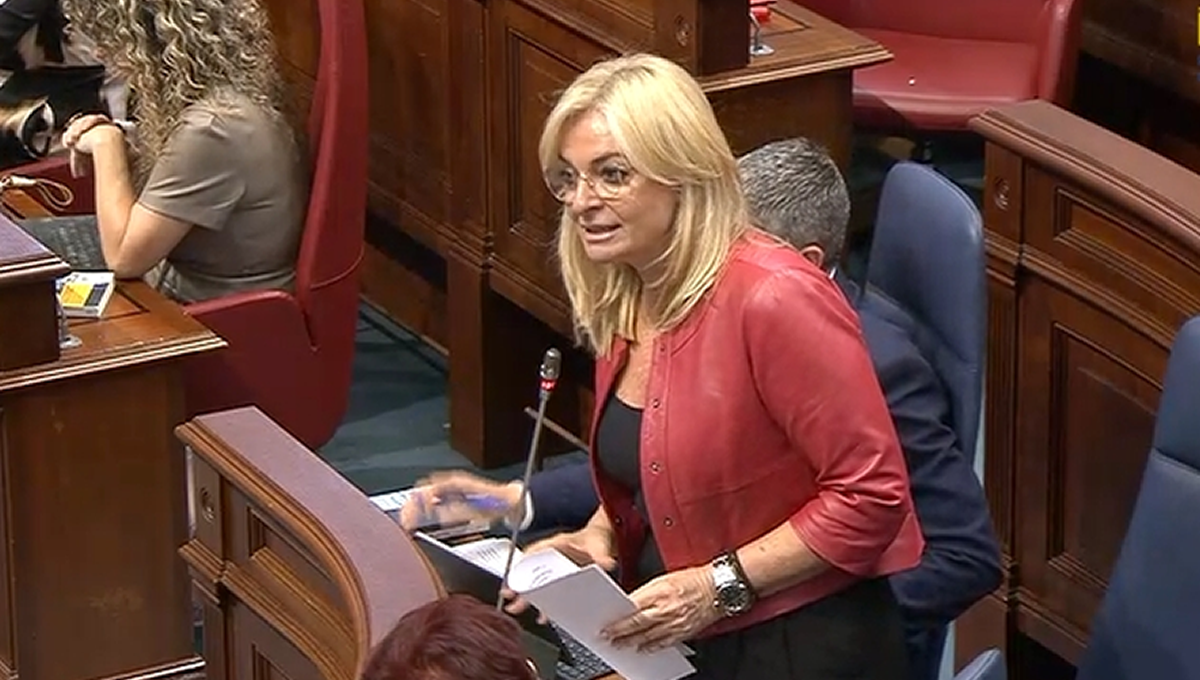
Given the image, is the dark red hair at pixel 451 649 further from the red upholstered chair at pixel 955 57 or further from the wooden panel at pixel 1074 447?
the red upholstered chair at pixel 955 57

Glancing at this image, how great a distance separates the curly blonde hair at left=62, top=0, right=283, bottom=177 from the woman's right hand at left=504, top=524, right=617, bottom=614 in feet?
4.36

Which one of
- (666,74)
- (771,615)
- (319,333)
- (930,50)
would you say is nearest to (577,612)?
(771,615)

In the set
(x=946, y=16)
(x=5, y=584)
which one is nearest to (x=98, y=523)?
(x=5, y=584)

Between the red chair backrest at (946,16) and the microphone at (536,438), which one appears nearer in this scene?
the microphone at (536,438)

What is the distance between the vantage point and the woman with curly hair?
3705 millimetres

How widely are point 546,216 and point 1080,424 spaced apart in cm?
123

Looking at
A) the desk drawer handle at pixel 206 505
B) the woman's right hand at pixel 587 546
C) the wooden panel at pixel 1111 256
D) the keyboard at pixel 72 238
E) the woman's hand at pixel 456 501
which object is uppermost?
the wooden panel at pixel 1111 256

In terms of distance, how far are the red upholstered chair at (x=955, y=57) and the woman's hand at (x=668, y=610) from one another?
2364 mm

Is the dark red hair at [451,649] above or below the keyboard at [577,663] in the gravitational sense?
above

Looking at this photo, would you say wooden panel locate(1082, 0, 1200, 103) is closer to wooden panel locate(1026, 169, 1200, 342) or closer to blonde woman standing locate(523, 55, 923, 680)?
wooden panel locate(1026, 169, 1200, 342)

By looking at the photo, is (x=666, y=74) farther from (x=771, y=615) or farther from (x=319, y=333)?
(x=319, y=333)

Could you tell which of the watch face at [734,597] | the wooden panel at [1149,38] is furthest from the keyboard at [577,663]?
the wooden panel at [1149,38]

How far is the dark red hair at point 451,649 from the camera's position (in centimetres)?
178

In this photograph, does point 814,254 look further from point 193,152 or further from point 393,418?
point 393,418
